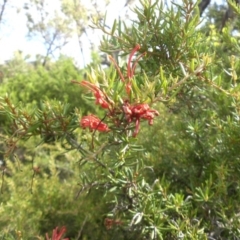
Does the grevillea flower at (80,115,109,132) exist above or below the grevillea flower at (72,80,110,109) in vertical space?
below

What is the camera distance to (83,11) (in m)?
13.2

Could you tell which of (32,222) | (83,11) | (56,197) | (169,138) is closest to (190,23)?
(169,138)

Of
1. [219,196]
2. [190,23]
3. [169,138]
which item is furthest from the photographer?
[169,138]

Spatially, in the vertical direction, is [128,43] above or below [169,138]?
above

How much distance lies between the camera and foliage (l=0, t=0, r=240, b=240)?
936 millimetres

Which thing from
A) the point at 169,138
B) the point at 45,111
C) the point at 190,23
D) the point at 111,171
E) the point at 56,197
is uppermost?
the point at 190,23

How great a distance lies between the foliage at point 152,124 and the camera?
3.07 ft

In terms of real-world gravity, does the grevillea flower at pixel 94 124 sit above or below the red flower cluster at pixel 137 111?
below

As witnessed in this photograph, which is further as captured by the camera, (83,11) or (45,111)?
(83,11)

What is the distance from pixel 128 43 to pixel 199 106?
56cm

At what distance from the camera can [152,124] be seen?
942 millimetres

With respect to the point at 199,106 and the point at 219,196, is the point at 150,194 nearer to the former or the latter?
the point at 219,196

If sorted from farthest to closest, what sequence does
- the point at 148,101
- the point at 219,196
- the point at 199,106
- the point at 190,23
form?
the point at 199,106
the point at 219,196
the point at 190,23
the point at 148,101

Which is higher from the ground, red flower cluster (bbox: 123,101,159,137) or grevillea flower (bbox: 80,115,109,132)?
red flower cluster (bbox: 123,101,159,137)
